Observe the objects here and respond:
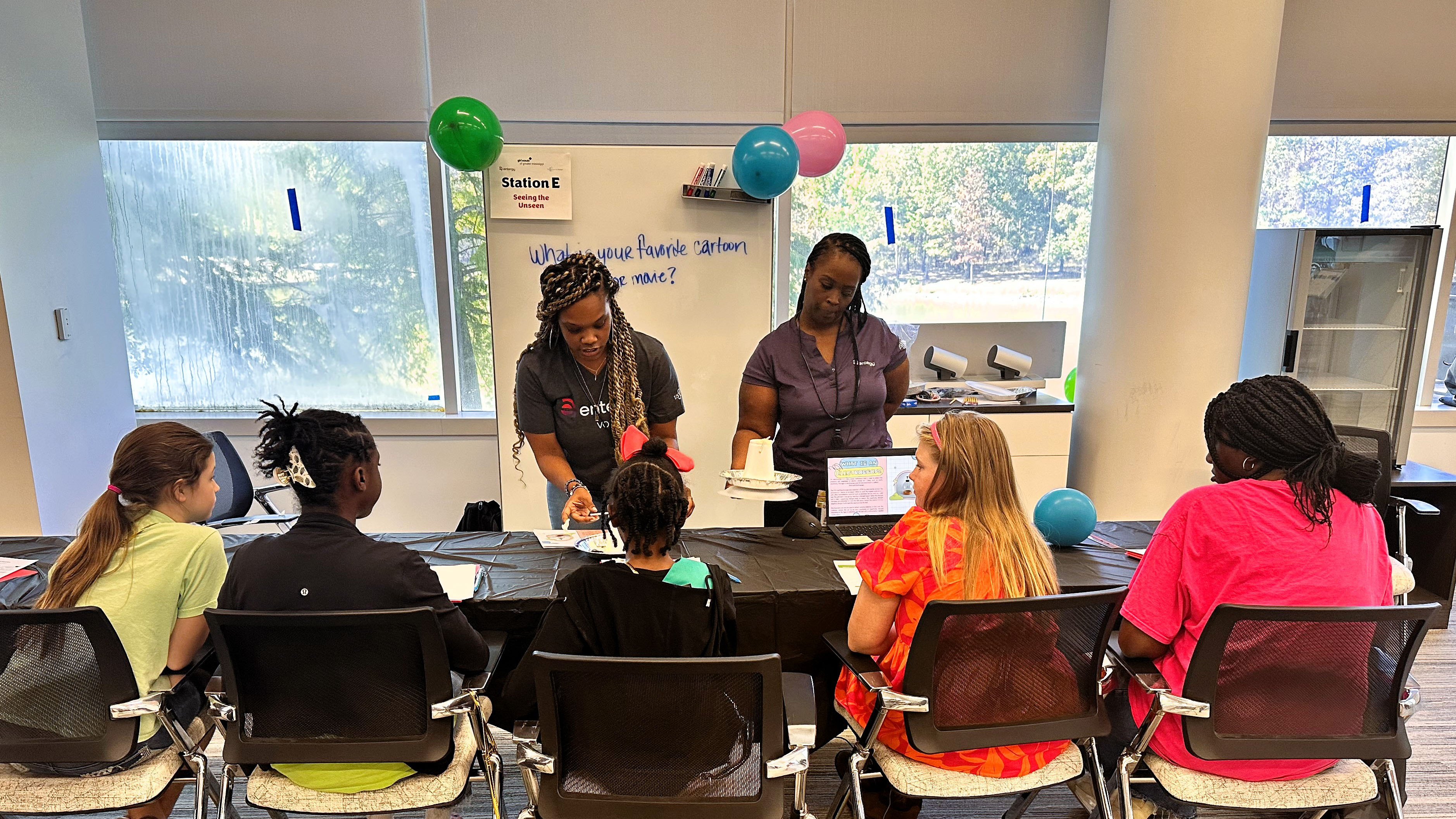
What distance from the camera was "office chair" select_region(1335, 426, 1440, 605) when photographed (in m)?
2.75

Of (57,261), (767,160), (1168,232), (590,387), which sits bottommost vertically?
(590,387)

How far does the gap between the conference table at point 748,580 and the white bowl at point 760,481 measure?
153mm

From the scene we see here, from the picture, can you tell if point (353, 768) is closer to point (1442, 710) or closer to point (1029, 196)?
point (1442, 710)

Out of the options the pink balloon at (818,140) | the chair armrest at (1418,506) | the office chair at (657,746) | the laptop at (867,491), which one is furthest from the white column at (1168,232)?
the office chair at (657,746)

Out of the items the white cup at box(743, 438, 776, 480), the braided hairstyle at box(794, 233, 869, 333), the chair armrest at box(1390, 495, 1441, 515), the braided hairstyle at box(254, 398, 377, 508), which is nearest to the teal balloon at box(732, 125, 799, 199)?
the braided hairstyle at box(794, 233, 869, 333)

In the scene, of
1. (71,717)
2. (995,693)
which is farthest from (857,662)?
(71,717)

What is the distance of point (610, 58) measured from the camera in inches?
148

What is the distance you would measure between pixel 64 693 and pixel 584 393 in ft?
4.58

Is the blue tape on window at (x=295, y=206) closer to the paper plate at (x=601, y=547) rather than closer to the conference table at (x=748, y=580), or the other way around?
the conference table at (x=748, y=580)

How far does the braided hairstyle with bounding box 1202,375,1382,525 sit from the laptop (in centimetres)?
85

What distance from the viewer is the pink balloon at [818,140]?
11.2 ft

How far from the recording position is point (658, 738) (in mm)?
1388

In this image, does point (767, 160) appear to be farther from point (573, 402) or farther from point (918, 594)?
point (918, 594)

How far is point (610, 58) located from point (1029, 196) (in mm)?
2201
